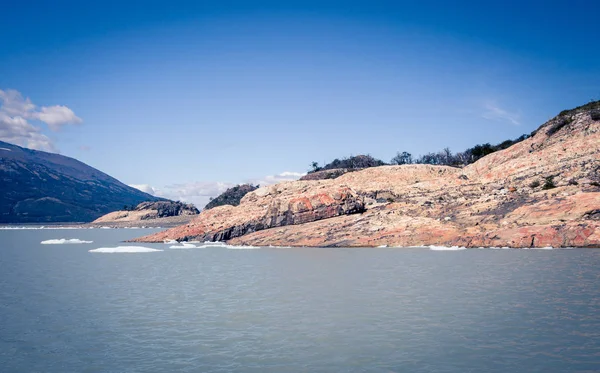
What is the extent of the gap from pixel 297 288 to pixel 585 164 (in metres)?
49.3

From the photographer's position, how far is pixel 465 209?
5859 cm

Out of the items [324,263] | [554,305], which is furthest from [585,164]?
[554,305]

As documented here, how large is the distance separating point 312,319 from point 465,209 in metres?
44.2

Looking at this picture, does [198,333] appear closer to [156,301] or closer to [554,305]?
[156,301]

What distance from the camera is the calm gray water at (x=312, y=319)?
45.4 ft

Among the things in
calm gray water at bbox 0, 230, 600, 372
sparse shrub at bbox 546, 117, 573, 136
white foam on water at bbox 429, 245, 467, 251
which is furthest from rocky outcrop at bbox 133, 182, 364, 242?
sparse shrub at bbox 546, 117, 573, 136

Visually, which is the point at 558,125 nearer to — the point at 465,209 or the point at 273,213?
the point at 465,209

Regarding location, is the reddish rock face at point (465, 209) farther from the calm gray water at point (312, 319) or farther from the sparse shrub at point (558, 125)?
the calm gray water at point (312, 319)

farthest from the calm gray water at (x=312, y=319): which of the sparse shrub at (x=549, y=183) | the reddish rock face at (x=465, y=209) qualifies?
the sparse shrub at (x=549, y=183)

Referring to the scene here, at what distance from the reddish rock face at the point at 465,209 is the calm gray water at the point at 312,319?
1411 centimetres

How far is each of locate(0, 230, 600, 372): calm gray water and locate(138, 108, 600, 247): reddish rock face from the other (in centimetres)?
1411

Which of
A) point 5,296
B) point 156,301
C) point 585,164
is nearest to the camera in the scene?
point 156,301

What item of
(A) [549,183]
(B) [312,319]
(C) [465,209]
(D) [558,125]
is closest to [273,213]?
(C) [465,209]

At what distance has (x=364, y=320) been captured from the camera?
18750mm
